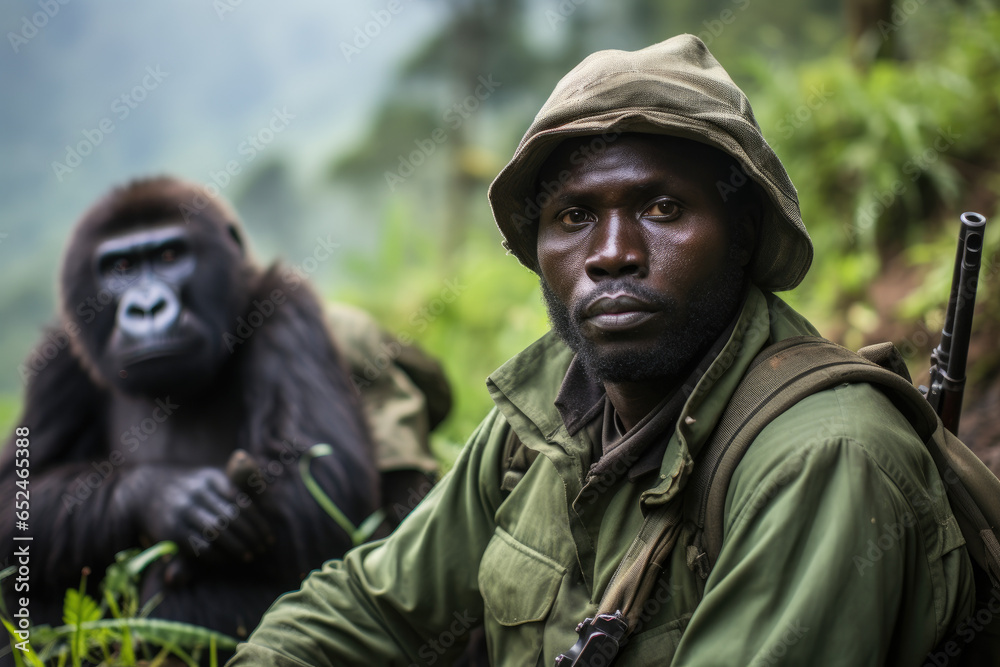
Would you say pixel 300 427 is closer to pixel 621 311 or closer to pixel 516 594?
pixel 516 594

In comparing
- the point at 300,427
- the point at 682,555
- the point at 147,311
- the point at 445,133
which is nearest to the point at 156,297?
the point at 147,311

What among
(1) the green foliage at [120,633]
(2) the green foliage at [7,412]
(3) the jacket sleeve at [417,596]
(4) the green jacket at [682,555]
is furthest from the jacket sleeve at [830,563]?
(2) the green foliage at [7,412]

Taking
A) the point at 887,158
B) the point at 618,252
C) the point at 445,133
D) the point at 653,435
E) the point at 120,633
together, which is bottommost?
the point at 120,633

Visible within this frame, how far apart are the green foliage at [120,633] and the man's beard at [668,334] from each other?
1554mm

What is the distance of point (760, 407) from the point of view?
5.20 ft

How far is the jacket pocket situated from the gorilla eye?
758mm

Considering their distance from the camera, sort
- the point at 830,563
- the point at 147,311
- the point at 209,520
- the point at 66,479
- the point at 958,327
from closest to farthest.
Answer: the point at 830,563, the point at 958,327, the point at 209,520, the point at 147,311, the point at 66,479

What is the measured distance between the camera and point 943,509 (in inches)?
57.8

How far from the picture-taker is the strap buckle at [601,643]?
1593 millimetres

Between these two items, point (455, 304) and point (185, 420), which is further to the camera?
point (455, 304)

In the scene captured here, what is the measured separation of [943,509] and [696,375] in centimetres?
50

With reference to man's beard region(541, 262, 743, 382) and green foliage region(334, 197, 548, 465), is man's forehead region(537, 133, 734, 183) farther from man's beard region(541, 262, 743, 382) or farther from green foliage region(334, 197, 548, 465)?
green foliage region(334, 197, 548, 465)

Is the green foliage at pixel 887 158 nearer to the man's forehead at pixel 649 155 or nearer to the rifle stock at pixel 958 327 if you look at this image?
the rifle stock at pixel 958 327

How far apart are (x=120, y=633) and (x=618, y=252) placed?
2.29 meters
